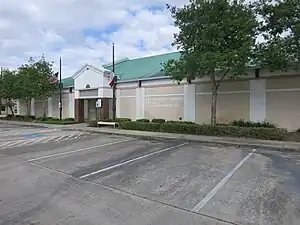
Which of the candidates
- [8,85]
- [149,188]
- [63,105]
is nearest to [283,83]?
[149,188]

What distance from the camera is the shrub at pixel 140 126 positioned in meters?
18.8

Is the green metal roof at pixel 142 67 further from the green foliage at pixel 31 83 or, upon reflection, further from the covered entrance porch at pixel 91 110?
the green foliage at pixel 31 83

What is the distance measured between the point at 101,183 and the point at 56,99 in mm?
29134

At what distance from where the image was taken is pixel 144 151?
37.1 feet

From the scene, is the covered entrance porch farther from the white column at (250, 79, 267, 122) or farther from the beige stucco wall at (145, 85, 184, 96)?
the white column at (250, 79, 267, 122)

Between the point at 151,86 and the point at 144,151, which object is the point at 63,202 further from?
the point at 151,86

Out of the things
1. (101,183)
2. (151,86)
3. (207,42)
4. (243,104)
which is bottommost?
(101,183)

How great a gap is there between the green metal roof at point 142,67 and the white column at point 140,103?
125cm

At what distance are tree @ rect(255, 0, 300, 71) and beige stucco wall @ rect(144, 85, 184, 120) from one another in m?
7.70

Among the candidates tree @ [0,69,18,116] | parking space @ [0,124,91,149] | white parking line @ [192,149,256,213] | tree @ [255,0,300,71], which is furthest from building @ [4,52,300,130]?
white parking line @ [192,149,256,213]

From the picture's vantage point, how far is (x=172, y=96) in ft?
72.8

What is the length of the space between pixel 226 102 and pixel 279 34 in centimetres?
574

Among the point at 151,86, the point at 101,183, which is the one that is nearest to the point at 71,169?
the point at 101,183

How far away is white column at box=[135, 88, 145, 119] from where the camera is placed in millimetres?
24234
